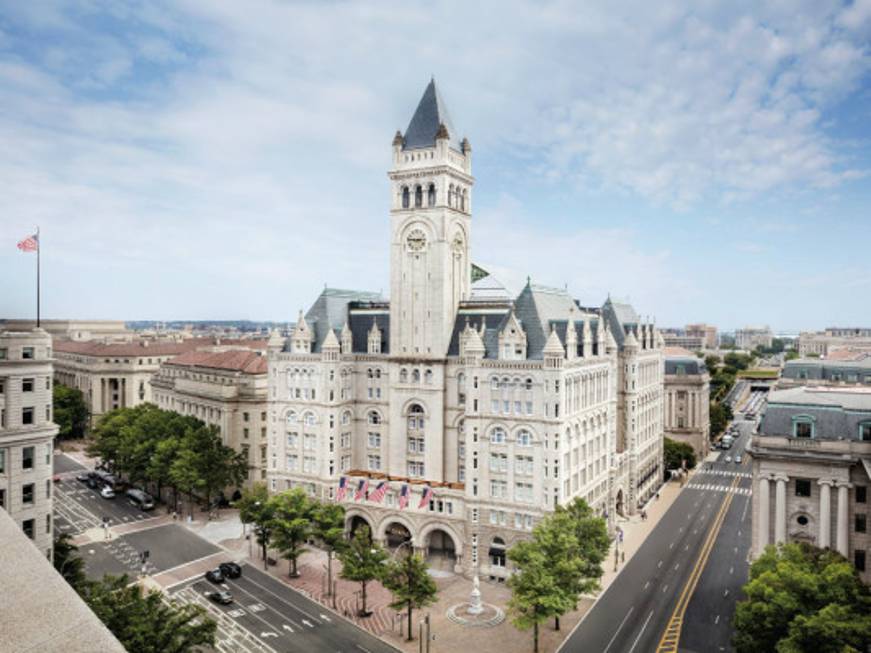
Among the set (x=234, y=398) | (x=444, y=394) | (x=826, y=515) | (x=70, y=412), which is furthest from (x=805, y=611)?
(x=70, y=412)

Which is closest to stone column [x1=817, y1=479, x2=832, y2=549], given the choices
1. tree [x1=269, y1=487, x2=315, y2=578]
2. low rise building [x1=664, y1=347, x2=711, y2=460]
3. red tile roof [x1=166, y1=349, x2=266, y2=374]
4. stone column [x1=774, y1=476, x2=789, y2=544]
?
stone column [x1=774, y1=476, x2=789, y2=544]

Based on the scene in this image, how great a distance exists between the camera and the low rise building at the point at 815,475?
6775 centimetres

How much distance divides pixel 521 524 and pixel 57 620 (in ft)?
253

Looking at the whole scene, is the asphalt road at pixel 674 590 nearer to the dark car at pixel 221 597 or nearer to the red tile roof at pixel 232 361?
the dark car at pixel 221 597

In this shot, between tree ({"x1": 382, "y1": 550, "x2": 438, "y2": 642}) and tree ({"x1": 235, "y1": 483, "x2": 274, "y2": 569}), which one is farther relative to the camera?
tree ({"x1": 235, "y1": 483, "x2": 274, "y2": 569})

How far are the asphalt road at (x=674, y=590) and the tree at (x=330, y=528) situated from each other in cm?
3116

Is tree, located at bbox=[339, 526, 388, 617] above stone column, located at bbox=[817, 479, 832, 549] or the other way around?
the other way around

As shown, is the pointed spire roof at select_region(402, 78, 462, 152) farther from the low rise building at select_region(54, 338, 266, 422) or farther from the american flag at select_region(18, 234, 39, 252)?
the low rise building at select_region(54, 338, 266, 422)

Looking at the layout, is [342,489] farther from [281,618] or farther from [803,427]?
[803,427]

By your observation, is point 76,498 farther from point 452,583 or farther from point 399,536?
point 452,583

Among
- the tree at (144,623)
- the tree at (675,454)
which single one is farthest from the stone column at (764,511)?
the tree at (675,454)

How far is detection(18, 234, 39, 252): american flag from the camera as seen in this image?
70312 mm

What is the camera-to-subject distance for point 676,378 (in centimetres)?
17275

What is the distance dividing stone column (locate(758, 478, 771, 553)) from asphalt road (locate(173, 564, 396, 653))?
4140 centimetres
